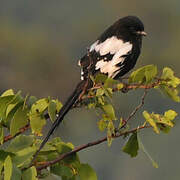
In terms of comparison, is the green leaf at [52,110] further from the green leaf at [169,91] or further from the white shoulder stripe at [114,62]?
the white shoulder stripe at [114,62]

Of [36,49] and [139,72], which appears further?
[36,49]

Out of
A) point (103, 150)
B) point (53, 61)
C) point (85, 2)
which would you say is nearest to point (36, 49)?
point (53, 61)

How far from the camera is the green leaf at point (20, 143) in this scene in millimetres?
1813

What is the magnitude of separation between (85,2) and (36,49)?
27.3 feet

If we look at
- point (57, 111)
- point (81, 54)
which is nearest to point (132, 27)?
point (57, 111)

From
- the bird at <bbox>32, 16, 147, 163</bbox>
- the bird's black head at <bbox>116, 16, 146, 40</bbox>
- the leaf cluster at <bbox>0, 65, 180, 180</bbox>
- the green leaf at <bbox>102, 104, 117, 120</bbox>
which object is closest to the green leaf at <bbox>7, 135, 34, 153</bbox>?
the leaf cluster at <bbox>0, 65, 180, 180</bbox>

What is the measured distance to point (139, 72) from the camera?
192 cm

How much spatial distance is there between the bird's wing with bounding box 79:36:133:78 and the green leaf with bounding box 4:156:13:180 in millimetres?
987

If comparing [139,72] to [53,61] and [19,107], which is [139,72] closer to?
[19,107]

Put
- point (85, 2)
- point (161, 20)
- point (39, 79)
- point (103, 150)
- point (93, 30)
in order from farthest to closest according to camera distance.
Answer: point (85, 2), point (161, 20), point (93, 30), point (39, 79), point (103, 150)

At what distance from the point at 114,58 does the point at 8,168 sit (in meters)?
1.18

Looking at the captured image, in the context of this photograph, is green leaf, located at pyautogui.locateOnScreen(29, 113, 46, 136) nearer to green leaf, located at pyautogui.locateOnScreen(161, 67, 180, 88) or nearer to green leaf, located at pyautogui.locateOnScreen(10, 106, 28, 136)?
green leaf, located at pyautogui.locateOnScreen(10, 106, 28, 136)

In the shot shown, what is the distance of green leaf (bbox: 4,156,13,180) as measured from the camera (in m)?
1.72

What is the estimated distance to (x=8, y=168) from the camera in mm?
1729
